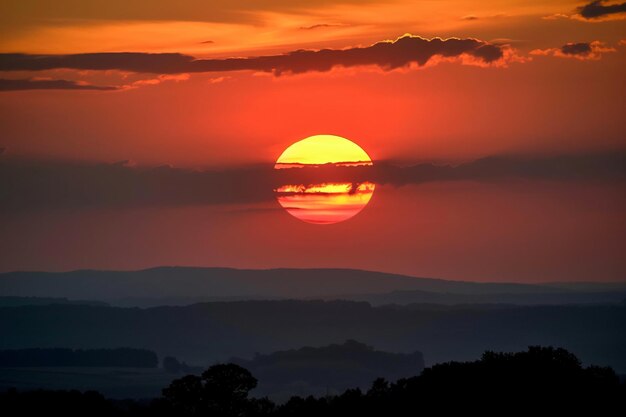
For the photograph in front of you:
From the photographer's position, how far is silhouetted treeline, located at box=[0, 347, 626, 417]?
322ft

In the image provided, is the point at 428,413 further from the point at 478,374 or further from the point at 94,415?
the point at 94,415

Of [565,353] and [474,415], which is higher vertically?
[565,353]

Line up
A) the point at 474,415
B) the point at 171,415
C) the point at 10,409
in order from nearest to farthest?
the point at 474,415
the point at 171,415
the point at 10,409

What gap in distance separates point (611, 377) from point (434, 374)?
1359cm

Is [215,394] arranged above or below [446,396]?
above

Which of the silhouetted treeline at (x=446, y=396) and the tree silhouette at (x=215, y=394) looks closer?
the silhouetted treeline at (x=446, y=396)

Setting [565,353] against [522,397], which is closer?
[522,397]

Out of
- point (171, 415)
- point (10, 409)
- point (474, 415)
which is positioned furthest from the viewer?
point (10, 409)

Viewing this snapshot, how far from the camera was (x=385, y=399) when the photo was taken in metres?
106

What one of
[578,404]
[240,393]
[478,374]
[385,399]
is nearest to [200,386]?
[240,393]

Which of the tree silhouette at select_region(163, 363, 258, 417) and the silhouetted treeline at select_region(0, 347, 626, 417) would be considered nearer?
the silhouetted treeline at select_region(0, 347, 626, 417)

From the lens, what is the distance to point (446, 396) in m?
99.9

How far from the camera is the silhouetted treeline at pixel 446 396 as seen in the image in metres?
98.1

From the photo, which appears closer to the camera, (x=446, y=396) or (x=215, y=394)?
(x=446, y=396)
